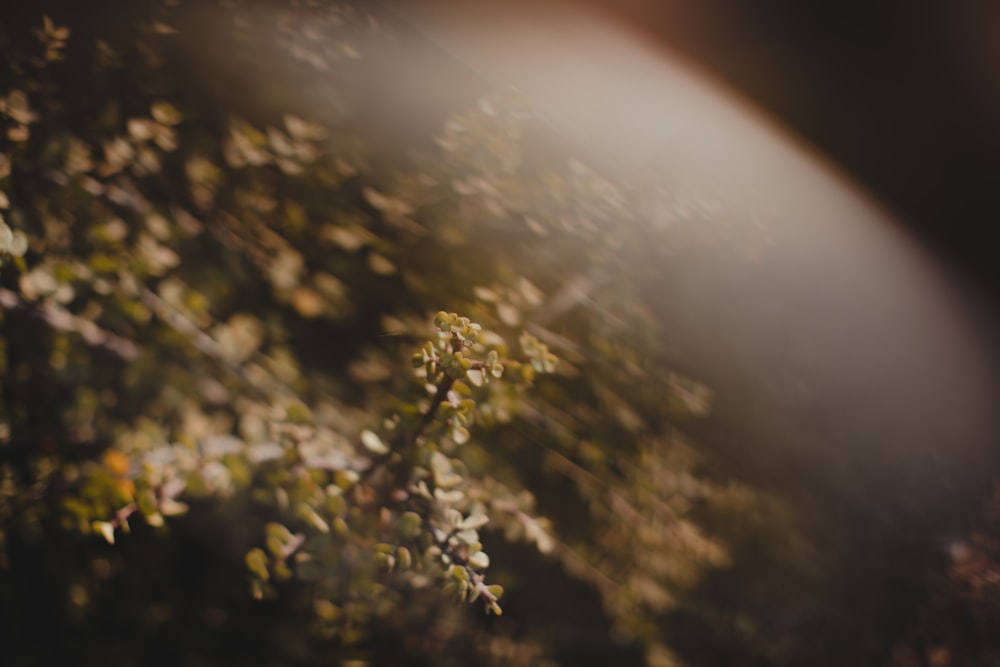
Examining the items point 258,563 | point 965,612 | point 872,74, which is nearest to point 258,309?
point 258,563

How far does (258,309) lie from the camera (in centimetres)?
202

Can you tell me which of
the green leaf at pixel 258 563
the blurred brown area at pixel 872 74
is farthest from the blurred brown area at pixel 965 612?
the green leaf at pixel 258 563

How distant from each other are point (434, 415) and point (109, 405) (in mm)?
1482

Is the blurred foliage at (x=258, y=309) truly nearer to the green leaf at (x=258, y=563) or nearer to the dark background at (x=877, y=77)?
the green leaf at (x=258, y=563)

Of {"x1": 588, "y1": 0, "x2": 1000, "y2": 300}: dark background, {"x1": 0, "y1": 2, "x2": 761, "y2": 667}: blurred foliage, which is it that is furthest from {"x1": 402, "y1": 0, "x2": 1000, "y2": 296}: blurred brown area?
{"x1": 0, "y1": 2, "x2": 761, "y2": 667}: blurred foliage

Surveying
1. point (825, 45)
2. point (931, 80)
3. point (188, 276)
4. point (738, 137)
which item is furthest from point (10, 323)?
point (931, 80)

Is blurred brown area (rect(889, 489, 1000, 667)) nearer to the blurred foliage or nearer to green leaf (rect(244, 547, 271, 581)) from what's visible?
the blurred foliage

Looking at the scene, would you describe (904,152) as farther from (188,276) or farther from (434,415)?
(188,276)

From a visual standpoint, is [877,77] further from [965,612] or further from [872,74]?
[965,612]

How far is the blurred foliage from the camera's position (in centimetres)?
152

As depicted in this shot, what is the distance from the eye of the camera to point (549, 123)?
157cm

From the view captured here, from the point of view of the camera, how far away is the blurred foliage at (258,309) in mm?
1517

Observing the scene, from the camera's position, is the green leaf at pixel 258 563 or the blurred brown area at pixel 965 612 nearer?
the green leaf at pixel 258 563

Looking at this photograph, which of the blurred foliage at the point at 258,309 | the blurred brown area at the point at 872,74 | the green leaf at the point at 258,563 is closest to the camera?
the green leaf at the point at 258,563
